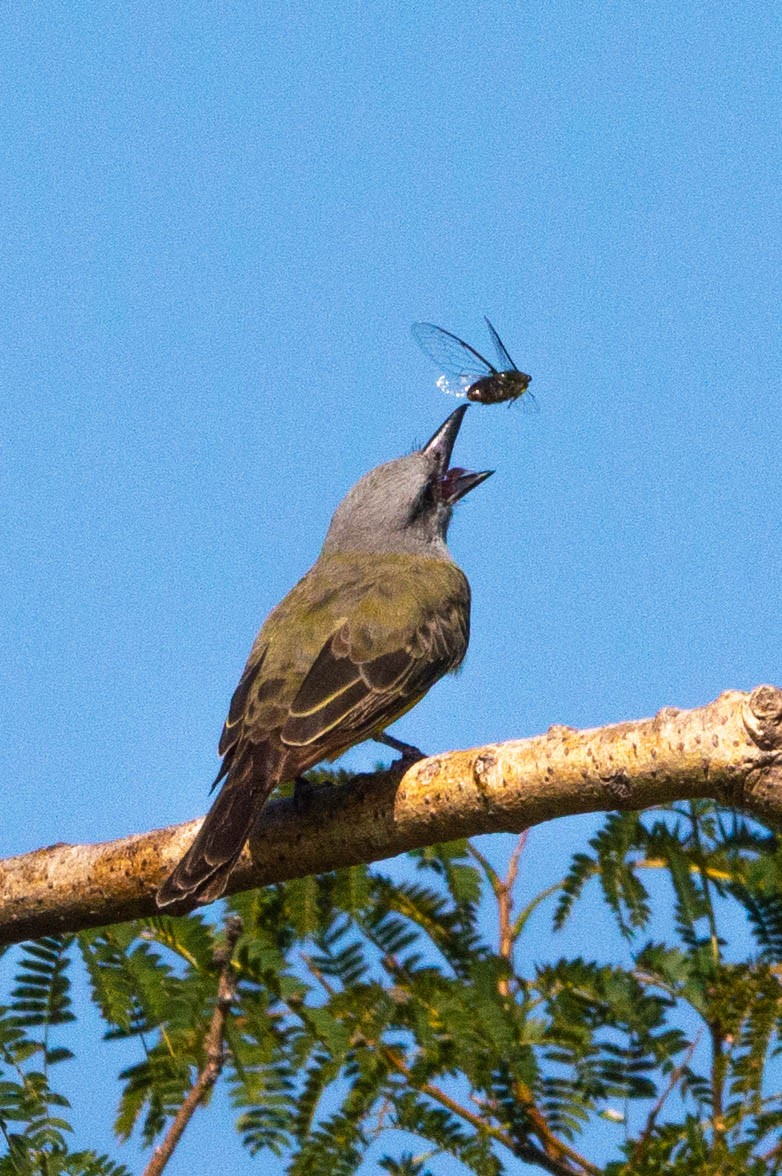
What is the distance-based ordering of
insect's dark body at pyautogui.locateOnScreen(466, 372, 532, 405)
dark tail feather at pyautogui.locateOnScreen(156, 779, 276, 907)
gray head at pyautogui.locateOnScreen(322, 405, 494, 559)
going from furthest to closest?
insect's dark body at pyautogui.locateOnScreen(466, 372, 532, 405) < gray head at pyautogui.locateOnScreen(322, 405, 494, 559) < dark tail feather at pyautogui.locateOnScreen(156, 779, 276, 907)

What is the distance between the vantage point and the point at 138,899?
4.97 meters

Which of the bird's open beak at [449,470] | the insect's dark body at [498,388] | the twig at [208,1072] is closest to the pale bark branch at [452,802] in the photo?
the twig at [208,1072]

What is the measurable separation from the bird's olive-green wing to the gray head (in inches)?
44.2

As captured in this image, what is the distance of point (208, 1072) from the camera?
4.65m

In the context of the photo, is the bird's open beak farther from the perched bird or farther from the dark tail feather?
the dark tail feather

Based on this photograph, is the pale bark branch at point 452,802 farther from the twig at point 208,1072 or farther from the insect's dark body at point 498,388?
the insect's dark body at point 498,388

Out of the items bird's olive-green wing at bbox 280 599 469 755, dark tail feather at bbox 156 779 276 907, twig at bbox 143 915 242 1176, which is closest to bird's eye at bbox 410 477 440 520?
bird's olive-green wing at bbox 280 599 469 755

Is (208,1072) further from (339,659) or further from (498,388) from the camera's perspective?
(498,388)

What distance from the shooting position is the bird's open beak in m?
7.38

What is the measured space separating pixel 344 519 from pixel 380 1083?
3.12 meters

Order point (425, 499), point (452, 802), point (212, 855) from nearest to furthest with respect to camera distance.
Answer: point (452, 802)
point (212, 855)
point (425, 499)

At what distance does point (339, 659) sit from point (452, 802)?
1.07m

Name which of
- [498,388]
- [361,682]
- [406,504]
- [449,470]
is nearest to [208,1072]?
[361,682]

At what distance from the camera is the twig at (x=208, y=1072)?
4609mm
